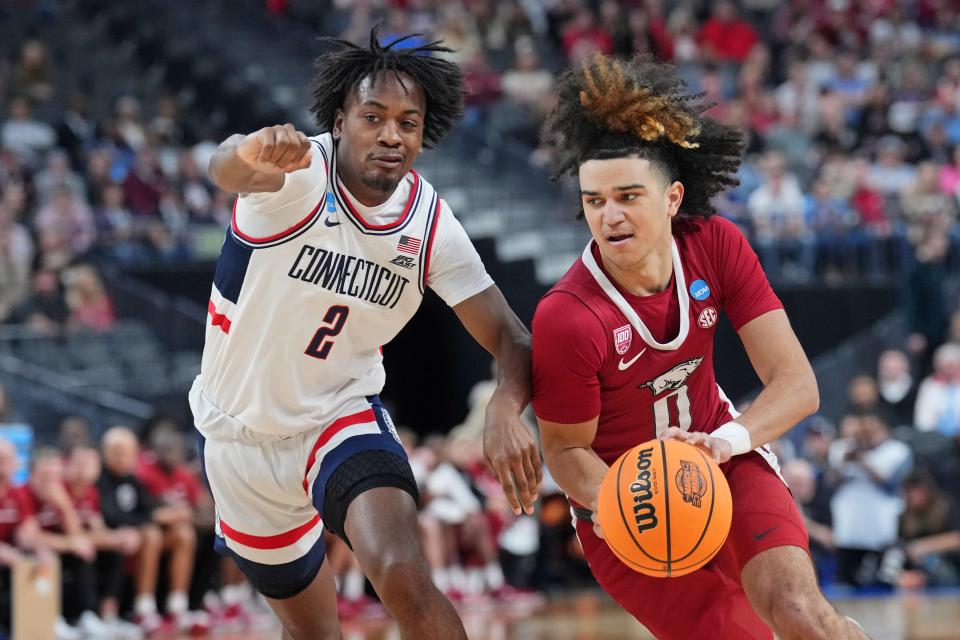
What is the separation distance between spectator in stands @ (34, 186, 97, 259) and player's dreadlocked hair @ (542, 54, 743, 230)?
9.18 meters

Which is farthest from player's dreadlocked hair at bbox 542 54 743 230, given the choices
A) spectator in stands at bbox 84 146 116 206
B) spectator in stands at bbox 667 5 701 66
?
spectator in stands at bbox 667 5 701 66

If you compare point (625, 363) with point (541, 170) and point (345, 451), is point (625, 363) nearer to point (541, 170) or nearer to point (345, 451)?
point (345, 451)

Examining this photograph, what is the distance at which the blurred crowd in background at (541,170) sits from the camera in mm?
11250

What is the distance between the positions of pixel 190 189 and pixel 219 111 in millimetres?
3323

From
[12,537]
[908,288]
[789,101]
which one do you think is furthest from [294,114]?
[12,537]

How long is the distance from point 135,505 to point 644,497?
7036mm

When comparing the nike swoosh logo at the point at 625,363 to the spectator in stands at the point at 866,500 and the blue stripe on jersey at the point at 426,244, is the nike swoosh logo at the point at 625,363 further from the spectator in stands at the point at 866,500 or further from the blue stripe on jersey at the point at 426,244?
Answer: the spectator in stands at the point at 866,500

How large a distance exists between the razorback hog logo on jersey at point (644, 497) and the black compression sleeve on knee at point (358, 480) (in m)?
0.87

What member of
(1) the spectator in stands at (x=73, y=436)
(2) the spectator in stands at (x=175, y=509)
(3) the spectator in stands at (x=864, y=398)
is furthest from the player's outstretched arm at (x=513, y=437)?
(3) the spectator in stands at (x=864, y=398)

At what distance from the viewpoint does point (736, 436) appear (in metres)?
5.16

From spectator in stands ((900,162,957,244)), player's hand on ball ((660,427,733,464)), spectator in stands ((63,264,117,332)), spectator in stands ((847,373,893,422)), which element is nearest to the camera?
player's hand on ball ((660,427,733,464))

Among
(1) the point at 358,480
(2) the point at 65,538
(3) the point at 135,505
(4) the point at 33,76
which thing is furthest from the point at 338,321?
(4) the point at 33,76

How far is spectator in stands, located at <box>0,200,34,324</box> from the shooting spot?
42.1 feet

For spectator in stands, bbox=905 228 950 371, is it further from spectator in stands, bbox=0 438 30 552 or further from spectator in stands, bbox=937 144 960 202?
spectator in stands, bbox=0 438 30 552
